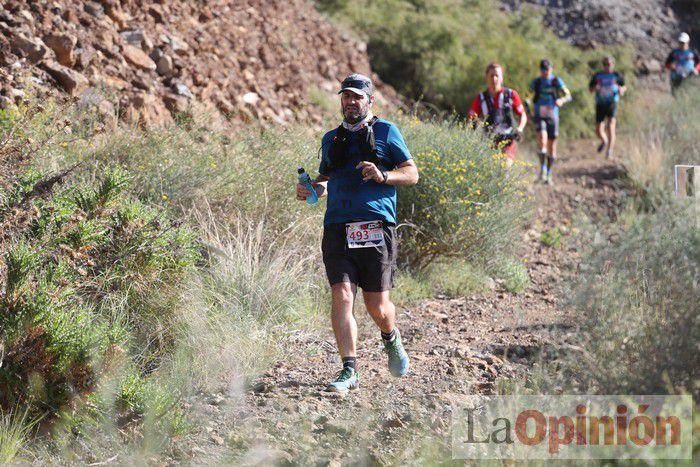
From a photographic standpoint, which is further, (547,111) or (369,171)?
(547,111)

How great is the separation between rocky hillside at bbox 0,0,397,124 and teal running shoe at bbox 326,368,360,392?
4099 millimetres

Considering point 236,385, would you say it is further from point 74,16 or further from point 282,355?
point 74,16

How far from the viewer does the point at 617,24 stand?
24312 mm

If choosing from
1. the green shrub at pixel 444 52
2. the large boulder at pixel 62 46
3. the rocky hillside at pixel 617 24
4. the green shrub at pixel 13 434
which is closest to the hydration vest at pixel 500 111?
the large boulder at pixel 62 46

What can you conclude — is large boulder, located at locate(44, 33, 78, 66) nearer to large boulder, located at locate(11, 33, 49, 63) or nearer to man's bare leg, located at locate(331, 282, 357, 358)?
large boulder, located at locate(11, 33, 49, 63)

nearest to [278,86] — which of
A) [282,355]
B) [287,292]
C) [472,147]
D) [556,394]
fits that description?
[472,147]

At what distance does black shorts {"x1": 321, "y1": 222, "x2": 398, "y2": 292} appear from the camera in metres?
5.82

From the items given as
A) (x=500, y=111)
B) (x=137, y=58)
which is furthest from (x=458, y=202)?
(x=137, y=58)

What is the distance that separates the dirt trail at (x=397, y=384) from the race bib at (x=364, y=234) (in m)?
0.90

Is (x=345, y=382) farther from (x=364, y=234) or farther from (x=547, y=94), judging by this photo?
(x=547, y=94)

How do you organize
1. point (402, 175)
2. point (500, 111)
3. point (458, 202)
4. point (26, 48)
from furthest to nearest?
point (500, 111) → point (26, 48) → point (458, 202) → point (402, 175)

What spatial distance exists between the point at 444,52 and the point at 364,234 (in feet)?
39.5

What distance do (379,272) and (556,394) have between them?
4.85ft

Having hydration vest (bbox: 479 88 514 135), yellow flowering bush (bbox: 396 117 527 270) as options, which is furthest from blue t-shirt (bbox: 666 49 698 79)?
yellow flowering bush (bbox: 396 117 527 270)
